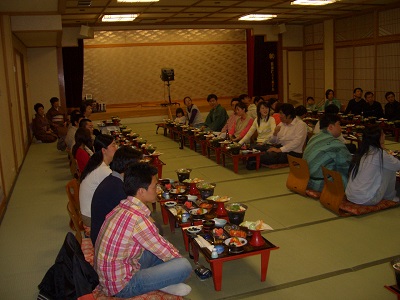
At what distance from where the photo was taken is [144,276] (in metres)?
2.57

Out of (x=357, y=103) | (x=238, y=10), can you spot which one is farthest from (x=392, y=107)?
(x=238, y=10)

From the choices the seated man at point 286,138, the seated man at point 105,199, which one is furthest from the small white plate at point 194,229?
the seated man at point 286,138

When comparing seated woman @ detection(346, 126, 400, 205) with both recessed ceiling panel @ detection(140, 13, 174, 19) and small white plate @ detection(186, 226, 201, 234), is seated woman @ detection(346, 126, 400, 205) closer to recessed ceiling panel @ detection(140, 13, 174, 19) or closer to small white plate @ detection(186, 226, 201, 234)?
small white plate @ detection(186, 226, 201, 234)

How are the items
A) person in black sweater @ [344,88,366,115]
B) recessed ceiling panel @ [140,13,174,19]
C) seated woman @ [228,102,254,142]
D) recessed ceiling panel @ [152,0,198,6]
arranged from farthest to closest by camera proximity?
recessed ceiling panel @ [140,13,174,19] < person in black sweater @ [344,88,366,115] < recessed ceiling panel @ [152,0,198,6] < seated woman @ [228,102,254,142]

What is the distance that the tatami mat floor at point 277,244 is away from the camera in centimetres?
314

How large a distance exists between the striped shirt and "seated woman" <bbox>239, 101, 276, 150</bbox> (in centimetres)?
469

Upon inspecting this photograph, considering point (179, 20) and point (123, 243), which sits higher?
point (179, 20)

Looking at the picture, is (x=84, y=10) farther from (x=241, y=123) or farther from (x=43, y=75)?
A: (x=241, y=123)

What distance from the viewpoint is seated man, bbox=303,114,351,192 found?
4.88 m

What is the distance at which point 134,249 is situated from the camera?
2480mm

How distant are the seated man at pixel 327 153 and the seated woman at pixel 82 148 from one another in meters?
2.64

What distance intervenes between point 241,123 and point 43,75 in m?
6.94

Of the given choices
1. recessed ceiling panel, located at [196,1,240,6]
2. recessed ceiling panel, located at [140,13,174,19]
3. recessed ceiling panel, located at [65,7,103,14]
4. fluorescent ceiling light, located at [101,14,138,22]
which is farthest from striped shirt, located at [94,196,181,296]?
fluorescent ceiling light, located at [101,14,138,22]

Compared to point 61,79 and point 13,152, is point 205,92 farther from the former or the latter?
point 13,152
